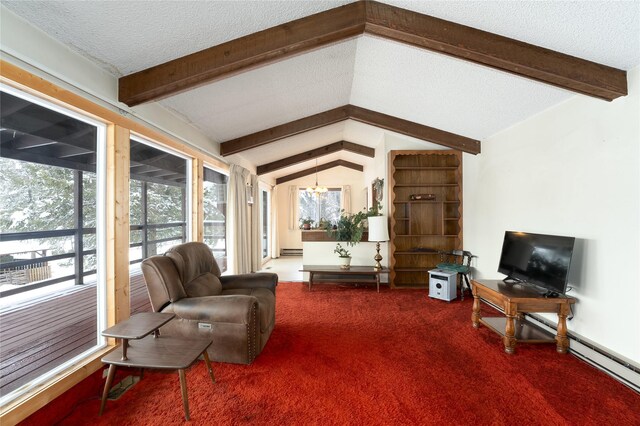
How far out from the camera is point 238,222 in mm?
4734

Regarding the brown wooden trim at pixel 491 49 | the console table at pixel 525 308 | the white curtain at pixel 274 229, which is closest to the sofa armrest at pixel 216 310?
the console table at pixel 525 308

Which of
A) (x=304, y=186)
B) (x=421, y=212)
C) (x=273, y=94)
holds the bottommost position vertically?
(x=421, y=212)

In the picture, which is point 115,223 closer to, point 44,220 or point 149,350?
point 44,220

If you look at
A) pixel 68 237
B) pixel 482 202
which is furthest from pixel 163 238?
pixel 482 202

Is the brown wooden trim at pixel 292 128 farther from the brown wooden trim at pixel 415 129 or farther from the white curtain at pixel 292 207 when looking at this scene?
the white curtain at pixel 292 207

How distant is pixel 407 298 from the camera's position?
163 inches

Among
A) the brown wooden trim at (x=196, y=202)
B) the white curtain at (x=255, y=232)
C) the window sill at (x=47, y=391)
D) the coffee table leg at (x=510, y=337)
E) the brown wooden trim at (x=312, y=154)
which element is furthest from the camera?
the brown wooden trim at (x=312, y=154)

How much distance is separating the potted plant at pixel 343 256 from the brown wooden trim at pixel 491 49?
3310 mm

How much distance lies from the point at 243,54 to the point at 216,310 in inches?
79.0

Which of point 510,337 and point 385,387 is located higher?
point 510,337

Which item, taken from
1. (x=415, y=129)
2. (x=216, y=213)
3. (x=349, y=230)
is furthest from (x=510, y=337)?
(x=216, y=213)

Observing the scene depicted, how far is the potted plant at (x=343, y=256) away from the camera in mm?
4696

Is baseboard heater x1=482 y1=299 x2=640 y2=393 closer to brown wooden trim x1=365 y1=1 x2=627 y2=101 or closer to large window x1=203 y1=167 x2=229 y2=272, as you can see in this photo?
brown wooden trim x1=365 y1=1 x2=627 y2=101

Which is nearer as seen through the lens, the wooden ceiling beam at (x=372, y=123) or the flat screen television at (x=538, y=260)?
the flat screen television at (x=538, y=260)
